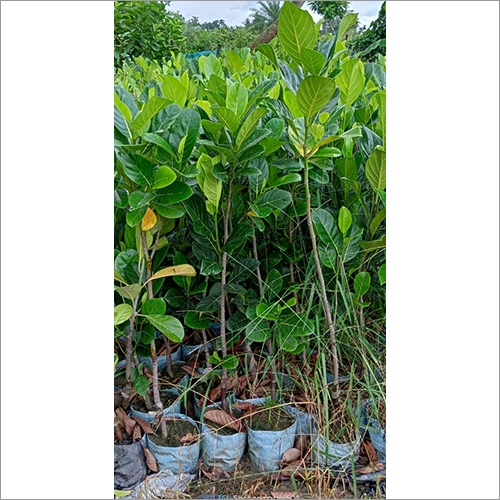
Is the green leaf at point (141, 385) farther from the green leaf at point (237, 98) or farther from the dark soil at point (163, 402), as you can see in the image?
the green leaf at point (237, 98)

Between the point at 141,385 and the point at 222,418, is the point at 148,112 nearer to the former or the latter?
the point at 141,385

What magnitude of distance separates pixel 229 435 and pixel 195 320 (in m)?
0.33

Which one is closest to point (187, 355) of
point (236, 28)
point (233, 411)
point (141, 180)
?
point (233, 411)

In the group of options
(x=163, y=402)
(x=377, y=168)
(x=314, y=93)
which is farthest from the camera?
(x=163, y=402)

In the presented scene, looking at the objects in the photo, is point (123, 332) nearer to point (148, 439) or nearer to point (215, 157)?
point (148, 439)

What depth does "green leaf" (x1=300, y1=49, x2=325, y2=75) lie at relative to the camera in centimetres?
95

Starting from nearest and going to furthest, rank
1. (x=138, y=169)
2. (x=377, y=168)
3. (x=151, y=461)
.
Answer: (x=138, y=169) < (x=377, y=168) < (x=151, y=461)

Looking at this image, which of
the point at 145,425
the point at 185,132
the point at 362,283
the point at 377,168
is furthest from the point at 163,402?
the point at 377,168

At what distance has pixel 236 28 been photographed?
1345 centimetres

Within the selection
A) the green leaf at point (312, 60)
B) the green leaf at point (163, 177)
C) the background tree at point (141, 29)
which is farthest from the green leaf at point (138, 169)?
the background tree at point (141, 29)

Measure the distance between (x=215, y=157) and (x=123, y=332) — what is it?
20.5 inches

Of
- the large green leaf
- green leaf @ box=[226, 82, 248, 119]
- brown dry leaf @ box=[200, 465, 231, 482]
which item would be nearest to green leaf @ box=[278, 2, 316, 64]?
green leaf @ box=[226, 82, 248, 119]

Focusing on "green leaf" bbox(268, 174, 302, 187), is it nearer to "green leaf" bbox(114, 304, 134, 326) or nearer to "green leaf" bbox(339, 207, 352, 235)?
"green leaf" bbox(339, 207, 352, 235)

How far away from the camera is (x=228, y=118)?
103 centimetres
